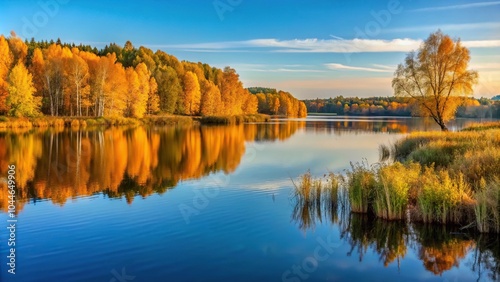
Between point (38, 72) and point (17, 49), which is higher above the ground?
point (17, 49)

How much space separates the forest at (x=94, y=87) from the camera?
59.2m

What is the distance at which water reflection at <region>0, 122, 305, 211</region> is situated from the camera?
1848 cm

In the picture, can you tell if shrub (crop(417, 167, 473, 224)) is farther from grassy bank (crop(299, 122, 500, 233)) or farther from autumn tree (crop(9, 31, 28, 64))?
autumn tree (crop(9, 31, 28, 64))

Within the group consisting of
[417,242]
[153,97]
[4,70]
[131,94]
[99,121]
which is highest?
[4,70]

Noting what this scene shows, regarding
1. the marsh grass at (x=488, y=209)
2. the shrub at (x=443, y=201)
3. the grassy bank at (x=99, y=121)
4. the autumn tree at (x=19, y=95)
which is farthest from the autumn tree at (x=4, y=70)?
the marsh grass at (x=488, y=209)

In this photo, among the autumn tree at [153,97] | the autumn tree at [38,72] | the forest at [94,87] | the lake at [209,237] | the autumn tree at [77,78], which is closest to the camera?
the lake at [209,237]

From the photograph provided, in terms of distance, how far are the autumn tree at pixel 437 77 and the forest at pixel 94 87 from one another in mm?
48420

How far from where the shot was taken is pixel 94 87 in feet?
226

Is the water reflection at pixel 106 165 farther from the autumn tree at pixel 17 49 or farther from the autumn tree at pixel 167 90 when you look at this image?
the autumn tree at pixel 167 90

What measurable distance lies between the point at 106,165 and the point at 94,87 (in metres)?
47.6

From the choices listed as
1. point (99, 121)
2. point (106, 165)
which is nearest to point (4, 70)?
point (99, 121)

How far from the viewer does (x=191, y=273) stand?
31.0ft

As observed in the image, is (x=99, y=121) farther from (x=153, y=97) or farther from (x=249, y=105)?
(x=249, y=105)

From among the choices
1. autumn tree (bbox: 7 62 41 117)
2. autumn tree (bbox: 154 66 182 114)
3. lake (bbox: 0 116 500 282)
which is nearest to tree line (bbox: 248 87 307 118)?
autumn tree (bbox: 154 66 182 114)
